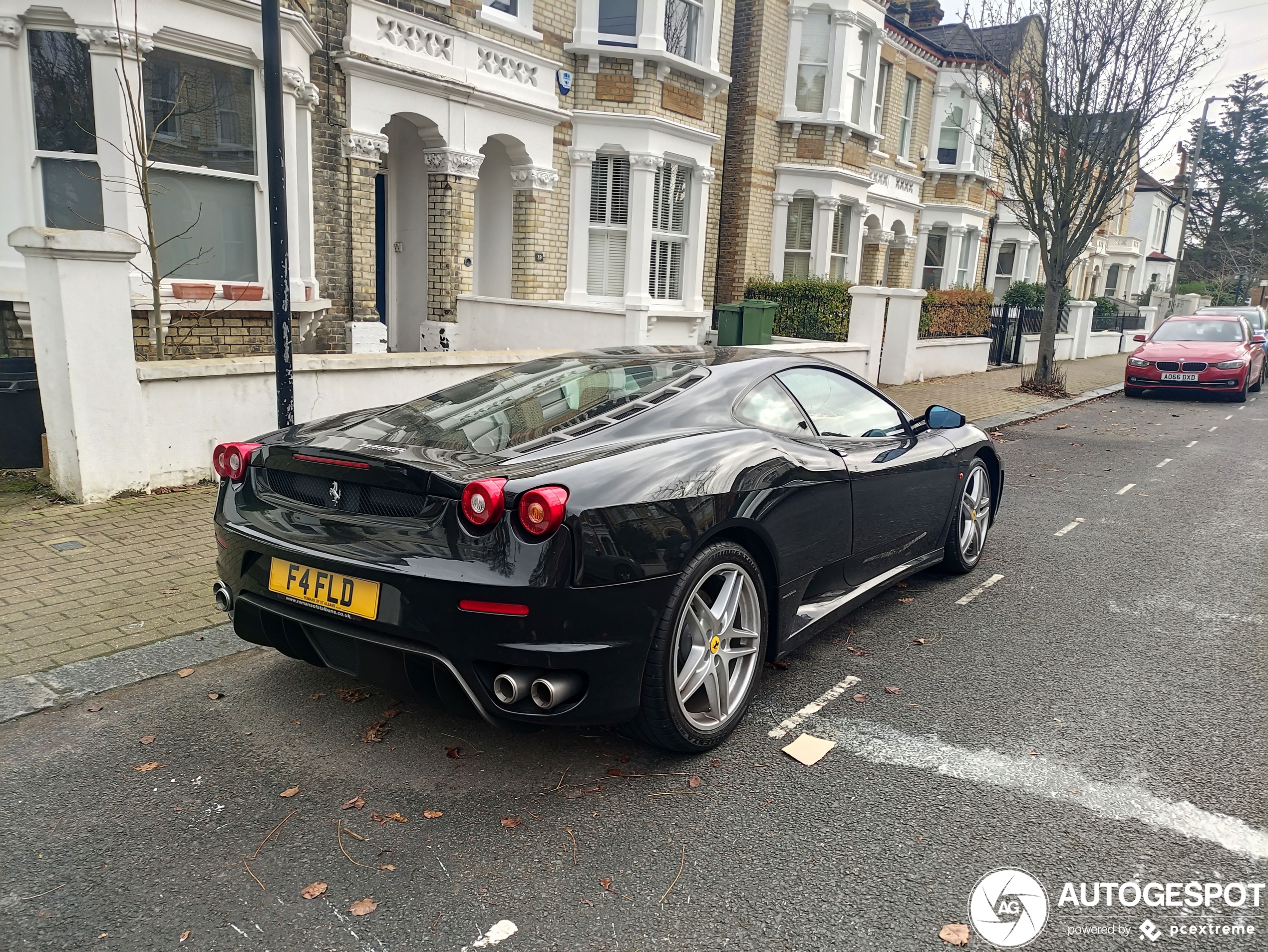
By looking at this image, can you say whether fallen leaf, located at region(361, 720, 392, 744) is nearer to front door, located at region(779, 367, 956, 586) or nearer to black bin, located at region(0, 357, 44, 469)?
front door, located at region(779, 367, 956, 586)

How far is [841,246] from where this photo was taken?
66.9 feet

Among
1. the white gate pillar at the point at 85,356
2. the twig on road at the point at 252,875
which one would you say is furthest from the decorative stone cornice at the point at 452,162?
the twig on road at the point at 252,875

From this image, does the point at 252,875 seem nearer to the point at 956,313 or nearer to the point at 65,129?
the point at 65,129

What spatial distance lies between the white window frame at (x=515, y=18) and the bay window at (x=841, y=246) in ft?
28.5

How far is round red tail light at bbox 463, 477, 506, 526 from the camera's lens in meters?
2.93

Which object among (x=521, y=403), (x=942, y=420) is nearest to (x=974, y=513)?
(x=942, y=420)

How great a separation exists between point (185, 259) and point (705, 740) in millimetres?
8358

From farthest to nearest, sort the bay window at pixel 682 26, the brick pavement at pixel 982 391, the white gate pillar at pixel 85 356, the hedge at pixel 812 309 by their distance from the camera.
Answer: the hedge at pixel 812 309
the bay window at pixel 682 26
the brick pavement at pixel 982 391
the white gate pillar at pixel 85 356

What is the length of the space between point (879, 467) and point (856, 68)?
17104mm

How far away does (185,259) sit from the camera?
372 inches

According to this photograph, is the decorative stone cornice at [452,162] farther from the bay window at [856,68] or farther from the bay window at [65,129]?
the bay window at [856,68]

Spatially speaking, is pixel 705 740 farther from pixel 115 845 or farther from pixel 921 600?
pixel 921 600

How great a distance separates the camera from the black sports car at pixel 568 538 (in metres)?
2.94

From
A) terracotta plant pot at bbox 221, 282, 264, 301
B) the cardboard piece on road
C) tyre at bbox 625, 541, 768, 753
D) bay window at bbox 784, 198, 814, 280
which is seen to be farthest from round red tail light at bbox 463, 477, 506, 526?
bay window at bbox 784, 198, 814, 280
